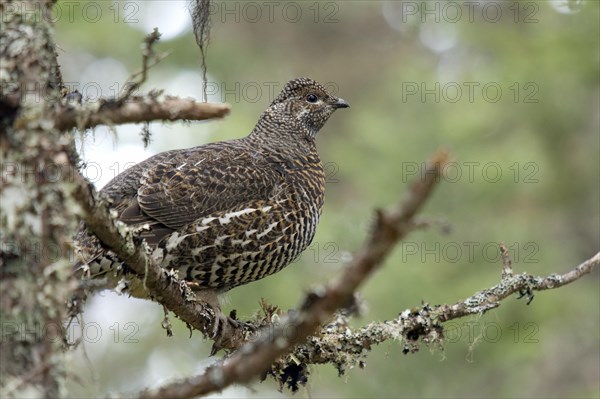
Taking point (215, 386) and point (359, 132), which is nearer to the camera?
point (215, 386)

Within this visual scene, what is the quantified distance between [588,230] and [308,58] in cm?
794

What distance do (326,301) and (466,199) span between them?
8696 millimetres

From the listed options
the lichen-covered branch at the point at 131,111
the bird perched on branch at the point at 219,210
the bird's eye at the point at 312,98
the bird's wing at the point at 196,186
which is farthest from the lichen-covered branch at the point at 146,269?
the bird's eye at the point at 312,98

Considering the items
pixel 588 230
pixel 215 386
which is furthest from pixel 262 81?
pixel 215 386

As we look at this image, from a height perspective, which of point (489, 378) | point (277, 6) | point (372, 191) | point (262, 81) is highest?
point (277, 6)

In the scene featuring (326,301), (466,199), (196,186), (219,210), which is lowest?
(466,199)

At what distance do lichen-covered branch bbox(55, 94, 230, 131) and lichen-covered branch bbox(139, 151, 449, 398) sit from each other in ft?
2.78

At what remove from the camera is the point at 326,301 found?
242 centimetres

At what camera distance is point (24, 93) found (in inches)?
110

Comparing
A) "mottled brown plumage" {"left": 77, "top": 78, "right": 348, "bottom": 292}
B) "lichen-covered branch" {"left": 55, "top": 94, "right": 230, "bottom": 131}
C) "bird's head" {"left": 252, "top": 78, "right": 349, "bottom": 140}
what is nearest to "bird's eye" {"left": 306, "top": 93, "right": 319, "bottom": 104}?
"bird's head" {"left": 252, "top": 78, "right": 349, "bottom": 140}

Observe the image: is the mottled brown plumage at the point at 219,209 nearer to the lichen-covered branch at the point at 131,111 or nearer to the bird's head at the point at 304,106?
the bird's head at the point at 304,106

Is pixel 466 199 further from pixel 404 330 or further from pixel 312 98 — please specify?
pixel 404 330

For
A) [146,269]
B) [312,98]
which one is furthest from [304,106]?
[146,269]

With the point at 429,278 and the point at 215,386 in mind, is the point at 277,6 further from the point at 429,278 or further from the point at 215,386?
the point at 215,386
